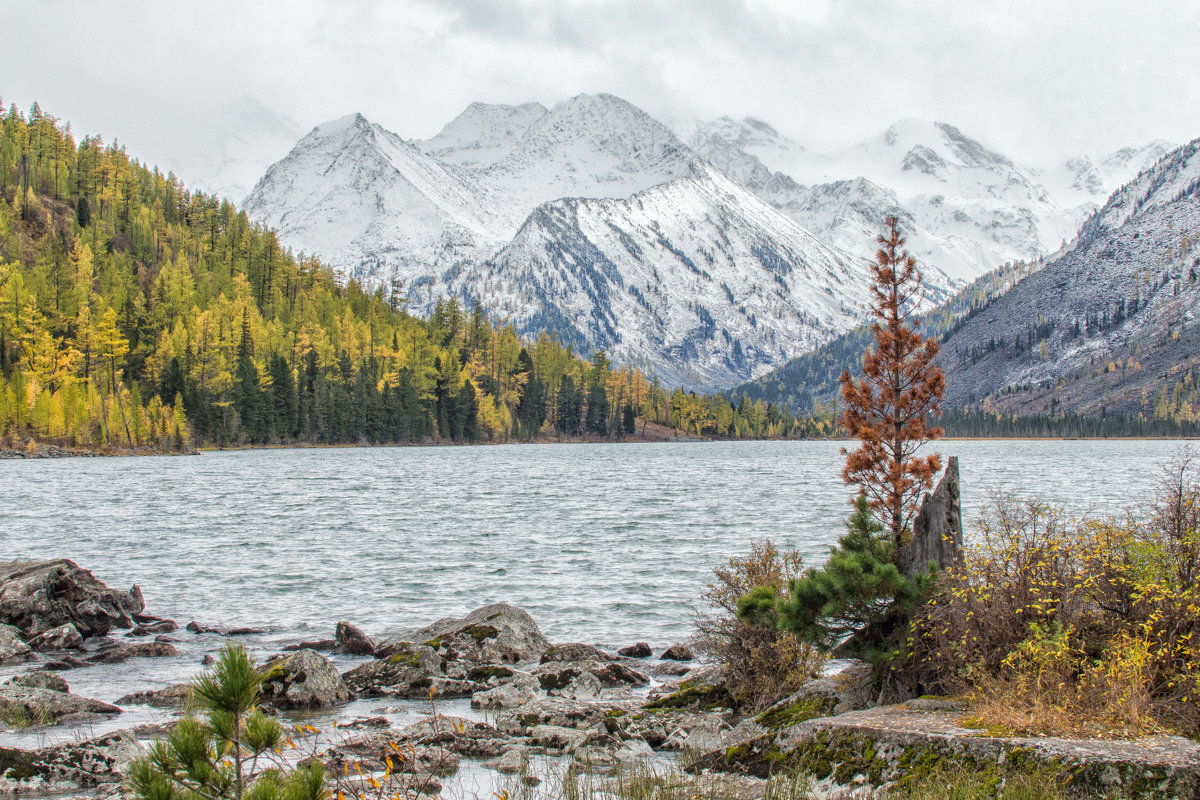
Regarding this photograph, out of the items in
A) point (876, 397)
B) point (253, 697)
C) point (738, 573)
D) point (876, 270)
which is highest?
point (876, 270)

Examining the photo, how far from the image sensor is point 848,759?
388 inches

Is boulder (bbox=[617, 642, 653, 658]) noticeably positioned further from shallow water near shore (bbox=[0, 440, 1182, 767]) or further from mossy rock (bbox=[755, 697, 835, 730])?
mossy rock (bbox=[755, 697, 835, 730])

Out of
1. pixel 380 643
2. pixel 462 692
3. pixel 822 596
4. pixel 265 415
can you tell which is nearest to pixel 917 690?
pixel 822 596

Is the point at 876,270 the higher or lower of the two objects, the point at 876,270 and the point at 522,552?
the higher

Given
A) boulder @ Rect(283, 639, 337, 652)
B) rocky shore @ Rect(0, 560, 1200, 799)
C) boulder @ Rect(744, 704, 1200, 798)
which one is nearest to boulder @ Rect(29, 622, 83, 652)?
rocky shore @ Rect(0, 560, 1200, 799)

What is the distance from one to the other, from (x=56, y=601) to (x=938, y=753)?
2430cm

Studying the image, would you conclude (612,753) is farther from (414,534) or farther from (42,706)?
(414,534)

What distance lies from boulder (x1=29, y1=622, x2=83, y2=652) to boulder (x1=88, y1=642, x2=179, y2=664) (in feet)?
4.80

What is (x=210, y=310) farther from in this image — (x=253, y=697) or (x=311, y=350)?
(x=253, y=697)

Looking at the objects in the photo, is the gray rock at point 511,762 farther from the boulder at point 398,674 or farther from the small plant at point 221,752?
the small plant at point 221,752

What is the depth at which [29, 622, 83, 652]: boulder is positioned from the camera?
72.9 feet

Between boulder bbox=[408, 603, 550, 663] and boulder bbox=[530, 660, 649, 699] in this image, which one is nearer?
boulder bbox=[530, 660, 649, 699]

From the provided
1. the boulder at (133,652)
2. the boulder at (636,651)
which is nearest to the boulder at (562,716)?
the boulder at (636,651)

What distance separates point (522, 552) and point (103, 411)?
87.5m
